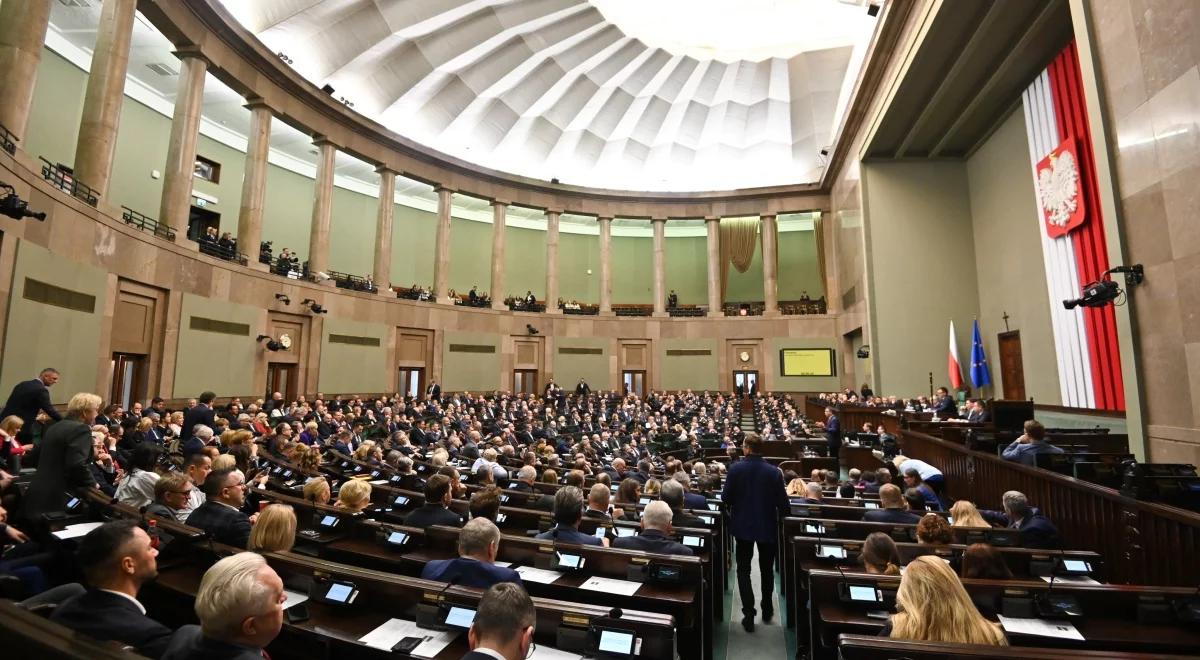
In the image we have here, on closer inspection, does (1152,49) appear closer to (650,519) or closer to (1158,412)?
(1158,412)

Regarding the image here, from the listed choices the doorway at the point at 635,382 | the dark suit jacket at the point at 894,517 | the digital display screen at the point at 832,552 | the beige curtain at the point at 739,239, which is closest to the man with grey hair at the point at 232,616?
the digital display screen at the point at 832,552

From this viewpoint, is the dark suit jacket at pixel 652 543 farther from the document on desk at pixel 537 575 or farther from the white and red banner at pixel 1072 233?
the white and red banner at pixel 1072 233

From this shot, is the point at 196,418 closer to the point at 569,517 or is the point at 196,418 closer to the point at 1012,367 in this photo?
the point at 569,517

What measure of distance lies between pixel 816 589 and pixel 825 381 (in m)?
22.3

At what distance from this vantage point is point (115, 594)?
206 centimetres

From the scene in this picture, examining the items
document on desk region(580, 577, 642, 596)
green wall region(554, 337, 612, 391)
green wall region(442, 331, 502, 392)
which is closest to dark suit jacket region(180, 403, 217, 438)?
document on desk region(580, 577, 642, 596)

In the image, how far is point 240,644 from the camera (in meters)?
1.75

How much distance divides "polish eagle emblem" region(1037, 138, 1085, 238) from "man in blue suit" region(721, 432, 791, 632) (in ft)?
33.1

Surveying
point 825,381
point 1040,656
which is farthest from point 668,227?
point 1040,656

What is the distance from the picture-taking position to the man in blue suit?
4.64 metres

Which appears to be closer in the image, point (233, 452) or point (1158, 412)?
point (233, 452)

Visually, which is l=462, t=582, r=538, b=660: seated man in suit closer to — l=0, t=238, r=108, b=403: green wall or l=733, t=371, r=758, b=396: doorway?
l=0, t=238, r=108, b=403: green wall

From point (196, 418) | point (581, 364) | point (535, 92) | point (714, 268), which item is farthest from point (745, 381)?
point (196, 418)

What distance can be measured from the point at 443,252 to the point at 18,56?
44.0 ft
